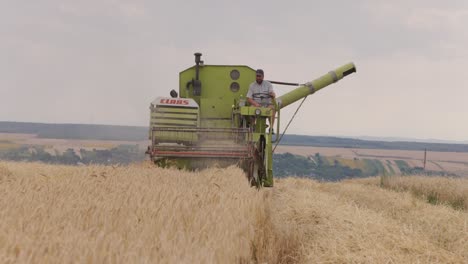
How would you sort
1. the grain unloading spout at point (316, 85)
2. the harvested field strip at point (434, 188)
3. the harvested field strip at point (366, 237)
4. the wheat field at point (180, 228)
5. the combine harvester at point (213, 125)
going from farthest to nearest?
the harvested field strip at point (434, 188)
the grain unloading spout at point (316, 85)
the combine harvester at point (213, 125)
the harvested field strip at point (366, 237)
the wheat field at point (180, 228)

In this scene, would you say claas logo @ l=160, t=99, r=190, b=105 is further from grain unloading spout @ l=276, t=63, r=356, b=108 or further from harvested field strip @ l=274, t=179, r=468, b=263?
grain unloading spout @ l=276, t=63, r=356, b=108

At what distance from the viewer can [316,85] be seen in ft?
54.3

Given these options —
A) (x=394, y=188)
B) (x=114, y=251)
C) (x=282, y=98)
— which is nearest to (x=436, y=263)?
(x=114, y=251)

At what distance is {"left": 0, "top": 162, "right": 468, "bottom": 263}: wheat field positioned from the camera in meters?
3.06

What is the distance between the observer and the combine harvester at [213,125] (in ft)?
37.6

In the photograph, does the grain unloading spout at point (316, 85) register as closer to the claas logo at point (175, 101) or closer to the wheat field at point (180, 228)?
the claas logo at point (175, 101)

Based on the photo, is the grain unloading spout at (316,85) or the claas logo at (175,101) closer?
the claas logo at (175,101)

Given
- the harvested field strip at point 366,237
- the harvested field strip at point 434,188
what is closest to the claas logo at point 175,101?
the harvested field strip at point 366,237

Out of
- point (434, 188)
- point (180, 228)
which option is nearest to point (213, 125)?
point (180, 228)

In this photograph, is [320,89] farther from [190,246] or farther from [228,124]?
[190,246]

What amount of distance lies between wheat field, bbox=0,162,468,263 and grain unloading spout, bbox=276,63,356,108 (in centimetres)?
722

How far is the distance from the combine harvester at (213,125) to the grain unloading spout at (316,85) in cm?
22

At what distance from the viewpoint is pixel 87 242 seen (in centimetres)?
305

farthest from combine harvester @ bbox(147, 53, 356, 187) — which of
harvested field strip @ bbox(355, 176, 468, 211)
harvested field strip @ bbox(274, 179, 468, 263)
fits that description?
harvested field strip @ bbox(355, 176, 468, 211)
